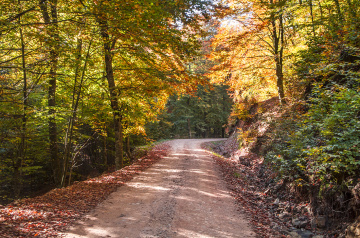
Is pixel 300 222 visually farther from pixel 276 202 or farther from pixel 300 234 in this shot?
pixel 276 202

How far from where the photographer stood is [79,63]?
26.7 feet

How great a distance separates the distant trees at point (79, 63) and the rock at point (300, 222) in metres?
6.10

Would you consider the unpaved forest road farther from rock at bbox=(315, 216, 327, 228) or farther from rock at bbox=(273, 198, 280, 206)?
rock at bbox=(315, 216, 327, 228)

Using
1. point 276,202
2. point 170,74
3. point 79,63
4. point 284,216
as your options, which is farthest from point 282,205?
point 79,63

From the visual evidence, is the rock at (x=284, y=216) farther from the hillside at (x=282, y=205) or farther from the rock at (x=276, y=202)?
the rock at (x=276, y=202)

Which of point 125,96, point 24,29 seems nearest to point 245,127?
point 125,96

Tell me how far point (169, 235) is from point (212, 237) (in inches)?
39.8

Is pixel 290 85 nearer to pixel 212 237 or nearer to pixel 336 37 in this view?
pixel 336 37

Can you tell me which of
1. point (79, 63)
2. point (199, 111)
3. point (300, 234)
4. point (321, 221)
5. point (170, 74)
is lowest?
point (300, 234)

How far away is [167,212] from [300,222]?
3548mm

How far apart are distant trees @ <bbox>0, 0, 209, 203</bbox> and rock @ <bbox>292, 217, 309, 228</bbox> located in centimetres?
610

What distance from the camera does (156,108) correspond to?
12617mm

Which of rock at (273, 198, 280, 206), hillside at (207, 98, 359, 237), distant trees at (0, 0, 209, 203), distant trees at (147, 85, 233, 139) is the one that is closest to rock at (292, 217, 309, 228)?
hillside at (207, 98, 359, 237)

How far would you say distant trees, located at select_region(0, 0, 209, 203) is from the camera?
5973mm
